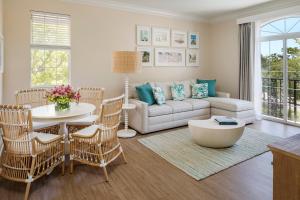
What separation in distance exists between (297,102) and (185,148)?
294 cm

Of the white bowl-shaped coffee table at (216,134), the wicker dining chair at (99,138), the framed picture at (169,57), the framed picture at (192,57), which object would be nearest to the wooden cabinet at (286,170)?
the wicker dining chair at (99,138)

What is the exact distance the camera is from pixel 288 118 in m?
4.61

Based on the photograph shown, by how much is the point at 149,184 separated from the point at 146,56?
3.33m

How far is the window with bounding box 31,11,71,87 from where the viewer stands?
3814 mm

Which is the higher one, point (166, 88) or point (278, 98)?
point (166, 88)

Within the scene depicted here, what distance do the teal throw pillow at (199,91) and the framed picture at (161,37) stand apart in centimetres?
127

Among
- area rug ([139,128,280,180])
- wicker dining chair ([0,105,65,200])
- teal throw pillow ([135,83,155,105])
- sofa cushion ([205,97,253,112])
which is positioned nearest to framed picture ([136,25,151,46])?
teal throw pillow ([135,83,155,105])

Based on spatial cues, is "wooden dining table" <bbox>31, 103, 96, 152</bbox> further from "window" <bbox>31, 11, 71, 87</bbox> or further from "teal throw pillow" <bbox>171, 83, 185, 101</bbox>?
"teal throw pillow" <bbox>171, 83, 185, 101</bbox>

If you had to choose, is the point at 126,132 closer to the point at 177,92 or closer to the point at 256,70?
the point at 177,92

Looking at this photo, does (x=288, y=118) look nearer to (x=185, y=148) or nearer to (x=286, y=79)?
(x=286, y=79)

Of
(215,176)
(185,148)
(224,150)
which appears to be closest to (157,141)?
(185,148)

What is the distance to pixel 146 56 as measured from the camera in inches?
195

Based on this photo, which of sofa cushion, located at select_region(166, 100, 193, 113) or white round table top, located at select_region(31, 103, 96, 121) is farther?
sofa cushion, located at select_region(166, 100, 193, 113)

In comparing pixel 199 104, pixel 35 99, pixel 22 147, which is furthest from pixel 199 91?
pixel 22 147
